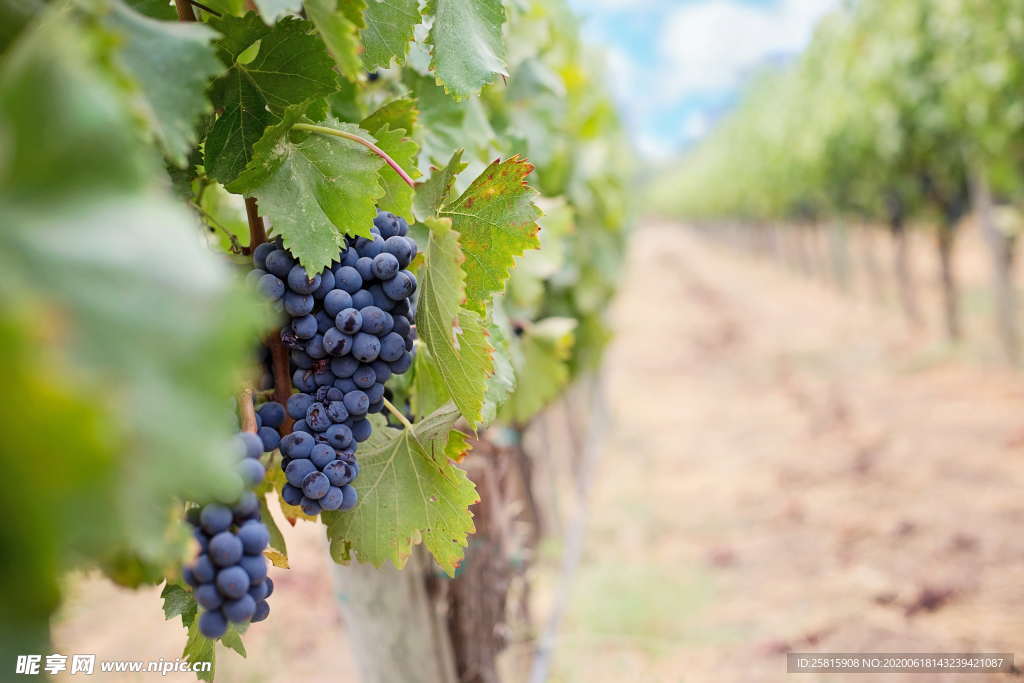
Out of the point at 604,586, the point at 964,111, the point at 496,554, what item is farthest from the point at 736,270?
the point at 496,554

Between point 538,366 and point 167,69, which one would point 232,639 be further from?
point 538,366

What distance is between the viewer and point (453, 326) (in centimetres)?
111

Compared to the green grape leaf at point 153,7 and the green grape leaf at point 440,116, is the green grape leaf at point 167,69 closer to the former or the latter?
the green grape leaf at point 153,7

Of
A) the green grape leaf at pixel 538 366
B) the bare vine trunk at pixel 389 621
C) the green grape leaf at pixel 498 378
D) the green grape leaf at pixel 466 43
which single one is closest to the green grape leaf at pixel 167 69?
the green grape leaf at pixel 466 43

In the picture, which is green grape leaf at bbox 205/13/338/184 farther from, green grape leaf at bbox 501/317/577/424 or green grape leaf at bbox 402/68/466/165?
green grape leaf at bbox 501/317/577/424

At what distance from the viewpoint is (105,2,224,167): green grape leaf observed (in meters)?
0.70

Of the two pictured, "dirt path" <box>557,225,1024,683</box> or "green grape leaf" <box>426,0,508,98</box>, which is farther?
"dirt path" <box>557,225,1024,683</box>

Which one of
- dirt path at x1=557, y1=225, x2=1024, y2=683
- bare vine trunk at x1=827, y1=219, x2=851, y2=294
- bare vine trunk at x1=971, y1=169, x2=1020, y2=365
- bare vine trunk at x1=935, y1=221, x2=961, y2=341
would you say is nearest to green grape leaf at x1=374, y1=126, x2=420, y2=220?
dirt path at x1=557, y1=225, x2=1024, y2=683

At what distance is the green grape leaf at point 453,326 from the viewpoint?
1069 mm

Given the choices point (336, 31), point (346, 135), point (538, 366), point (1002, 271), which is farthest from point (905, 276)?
point (336, 31)

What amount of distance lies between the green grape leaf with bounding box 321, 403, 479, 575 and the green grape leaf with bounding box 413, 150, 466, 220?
348 millimetres

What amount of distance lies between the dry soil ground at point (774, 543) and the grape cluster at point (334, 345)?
65 centimetres

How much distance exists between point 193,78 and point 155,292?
0.35 m

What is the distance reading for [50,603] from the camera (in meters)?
0.49
